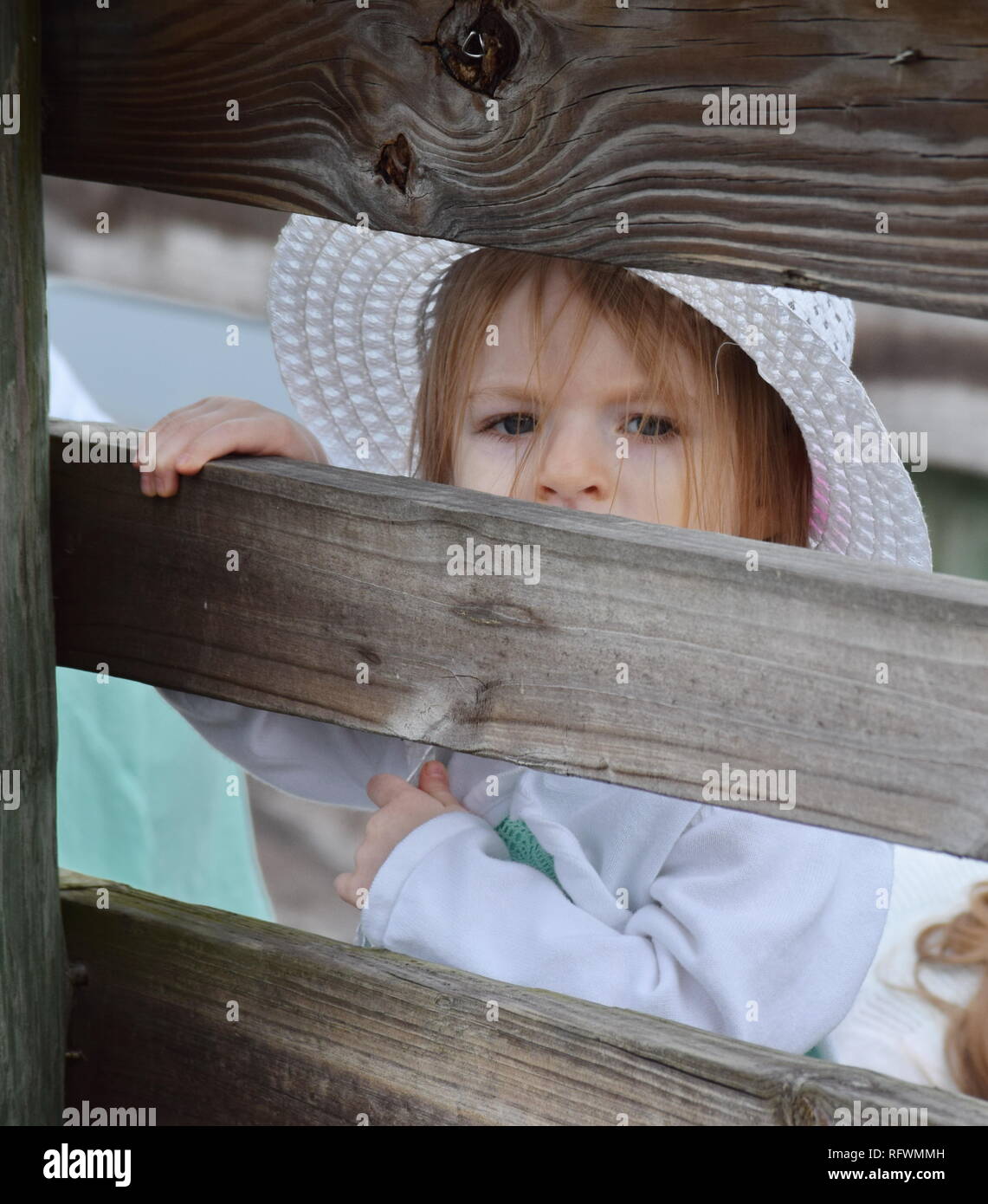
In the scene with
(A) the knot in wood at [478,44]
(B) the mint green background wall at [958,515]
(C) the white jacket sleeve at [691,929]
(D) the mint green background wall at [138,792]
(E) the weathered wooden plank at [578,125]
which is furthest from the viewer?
(B) the mint green background wall at [958,515]

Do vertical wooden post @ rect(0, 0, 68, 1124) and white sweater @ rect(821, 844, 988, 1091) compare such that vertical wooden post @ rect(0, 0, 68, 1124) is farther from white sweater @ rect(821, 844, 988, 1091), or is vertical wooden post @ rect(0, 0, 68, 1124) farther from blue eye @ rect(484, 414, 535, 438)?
white sweater @ rect(821, 844, 988, 1091)

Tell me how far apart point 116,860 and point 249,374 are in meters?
1.26

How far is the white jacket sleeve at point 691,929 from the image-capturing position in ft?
3.70

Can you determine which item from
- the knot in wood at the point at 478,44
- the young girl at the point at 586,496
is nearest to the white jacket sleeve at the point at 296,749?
the young girl at the point at 586,496

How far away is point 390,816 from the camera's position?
4.05 feet

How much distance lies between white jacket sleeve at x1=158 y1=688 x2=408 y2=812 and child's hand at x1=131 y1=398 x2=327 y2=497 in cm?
33

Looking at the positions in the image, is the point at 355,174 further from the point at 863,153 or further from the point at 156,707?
the point at 156,707

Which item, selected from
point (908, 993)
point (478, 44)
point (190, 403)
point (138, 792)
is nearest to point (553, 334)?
point (478, 44)

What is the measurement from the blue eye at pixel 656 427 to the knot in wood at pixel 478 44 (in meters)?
0.55

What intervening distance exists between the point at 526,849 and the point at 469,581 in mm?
499

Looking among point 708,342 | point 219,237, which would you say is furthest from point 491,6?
point 219,237

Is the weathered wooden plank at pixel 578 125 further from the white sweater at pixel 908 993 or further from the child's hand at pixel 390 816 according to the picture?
the white sweater at pixel 908 993

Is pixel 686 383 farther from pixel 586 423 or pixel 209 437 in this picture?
pixel 209 437

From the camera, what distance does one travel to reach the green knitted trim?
1.33 metres
